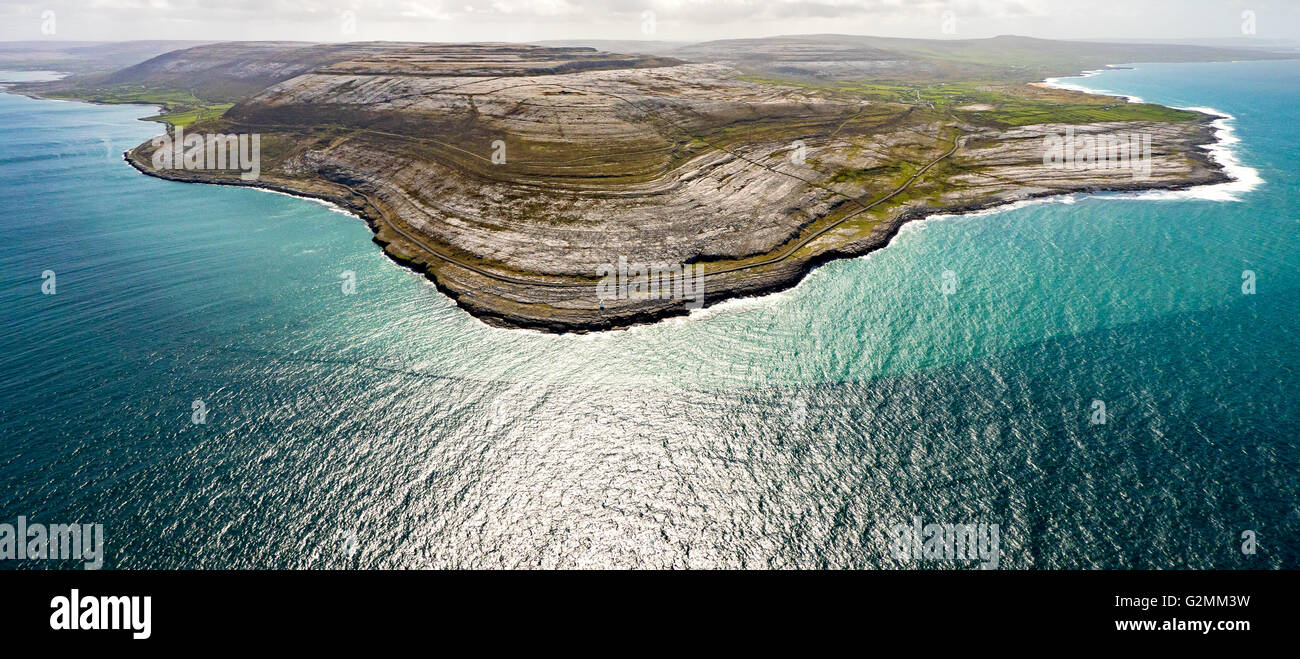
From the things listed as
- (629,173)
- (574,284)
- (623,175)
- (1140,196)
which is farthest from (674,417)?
(1140,196)

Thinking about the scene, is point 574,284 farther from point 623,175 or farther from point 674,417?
point 623,175

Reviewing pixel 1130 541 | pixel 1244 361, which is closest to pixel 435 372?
pixel 1130 541

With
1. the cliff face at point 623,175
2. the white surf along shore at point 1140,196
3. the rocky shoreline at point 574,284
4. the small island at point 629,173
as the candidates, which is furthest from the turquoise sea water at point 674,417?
the small island at point 629,173

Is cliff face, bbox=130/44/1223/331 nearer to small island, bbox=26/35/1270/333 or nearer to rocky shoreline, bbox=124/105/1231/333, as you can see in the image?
rocky shoreline, bbox=124/105/1231/333

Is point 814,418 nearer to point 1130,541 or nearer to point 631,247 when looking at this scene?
point 1130,541

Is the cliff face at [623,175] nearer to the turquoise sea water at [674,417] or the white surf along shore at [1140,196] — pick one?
the white surf along shore at [1140,196]

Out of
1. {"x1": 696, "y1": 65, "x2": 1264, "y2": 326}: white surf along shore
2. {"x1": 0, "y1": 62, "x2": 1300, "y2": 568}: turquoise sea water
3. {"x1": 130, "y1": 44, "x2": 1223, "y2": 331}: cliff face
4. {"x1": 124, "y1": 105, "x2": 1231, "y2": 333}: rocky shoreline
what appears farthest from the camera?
{"x1": 130, "y1": 44, "x2": 1223, "y2": 331}: cliff face

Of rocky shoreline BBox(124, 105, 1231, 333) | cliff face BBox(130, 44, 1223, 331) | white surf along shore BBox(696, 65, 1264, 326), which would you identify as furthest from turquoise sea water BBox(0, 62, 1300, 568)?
cliff face BBox(130, 44, 1223, 331)
